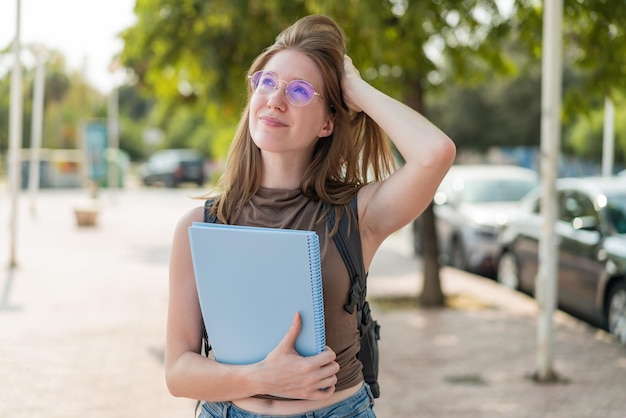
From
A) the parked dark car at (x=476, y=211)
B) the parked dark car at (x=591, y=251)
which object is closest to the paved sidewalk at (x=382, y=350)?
the parked dark car at (x=591, y=251)

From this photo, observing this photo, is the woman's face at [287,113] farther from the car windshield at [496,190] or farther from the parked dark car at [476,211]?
the car windshield at [496,190]

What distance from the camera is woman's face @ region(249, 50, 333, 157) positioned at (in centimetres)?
213

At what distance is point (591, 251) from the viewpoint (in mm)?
8852

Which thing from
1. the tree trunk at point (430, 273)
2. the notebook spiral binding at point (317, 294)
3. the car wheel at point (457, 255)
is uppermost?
the notebook spiral binding at point (317, 294)

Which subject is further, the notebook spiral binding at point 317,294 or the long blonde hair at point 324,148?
the long blonde hair at point 324,148

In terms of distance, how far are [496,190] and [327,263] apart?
12531 millimetres

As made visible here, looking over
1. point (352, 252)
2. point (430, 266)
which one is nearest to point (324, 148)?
point (352, 252)

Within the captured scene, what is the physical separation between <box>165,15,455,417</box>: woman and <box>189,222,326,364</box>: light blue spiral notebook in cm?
6

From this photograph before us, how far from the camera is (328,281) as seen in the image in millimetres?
2062

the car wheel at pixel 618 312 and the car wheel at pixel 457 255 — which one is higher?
the car wheel at pixel 618 312

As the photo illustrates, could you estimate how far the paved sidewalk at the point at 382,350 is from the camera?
19.8 feet

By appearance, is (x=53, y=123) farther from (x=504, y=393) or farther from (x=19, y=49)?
(x=504, y=393)

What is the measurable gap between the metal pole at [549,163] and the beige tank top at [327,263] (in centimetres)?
495

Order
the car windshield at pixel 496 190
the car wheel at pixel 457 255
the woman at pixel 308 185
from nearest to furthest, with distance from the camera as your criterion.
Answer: the woman at pixel 308 185
the car wheel at pixel 457 255
the car windshield at pixel 496 190
